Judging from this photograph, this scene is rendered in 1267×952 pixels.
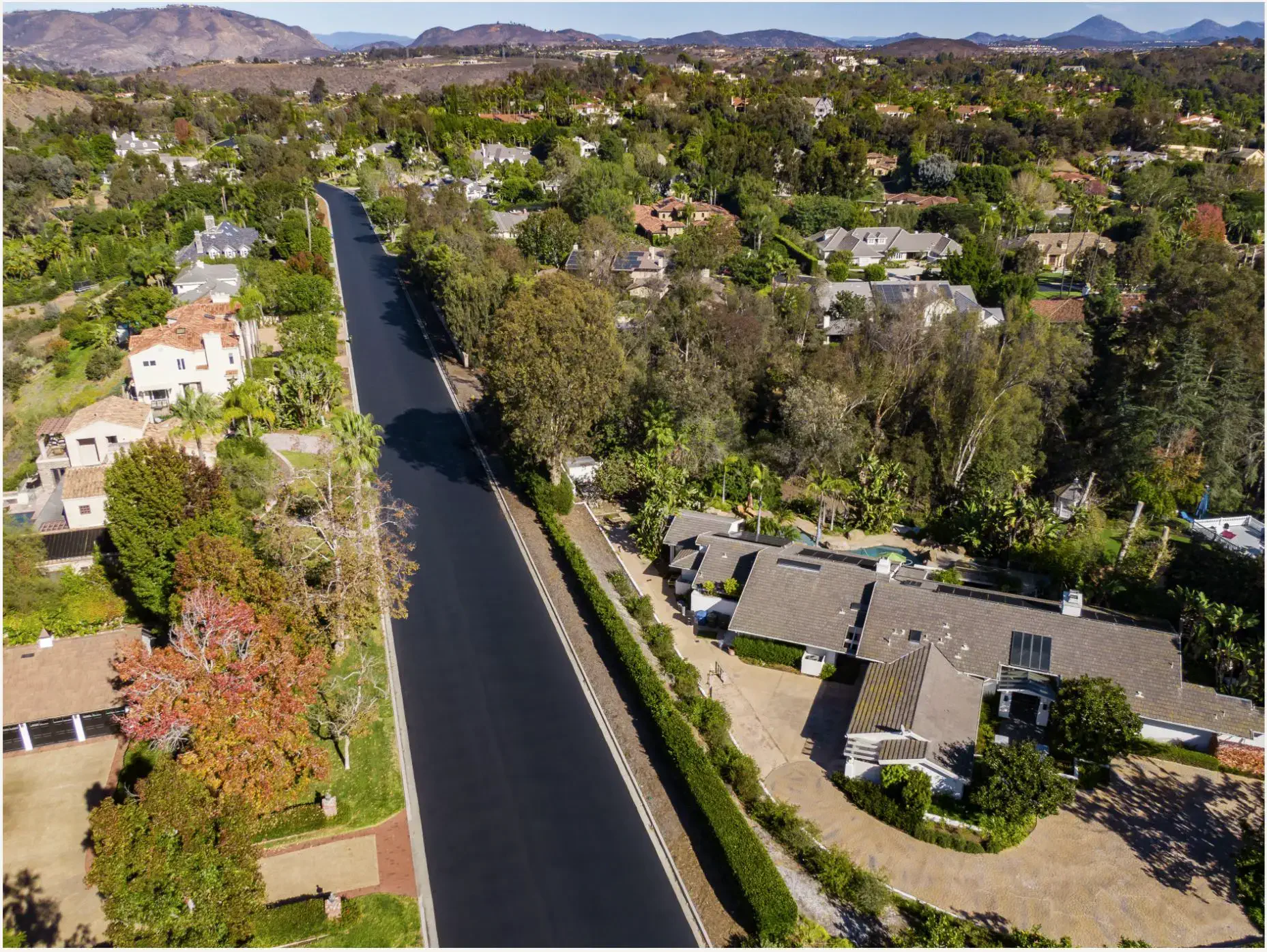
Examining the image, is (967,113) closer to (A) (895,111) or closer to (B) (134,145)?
(A) (895,111)

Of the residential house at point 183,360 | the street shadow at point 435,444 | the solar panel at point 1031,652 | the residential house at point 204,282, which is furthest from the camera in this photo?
Result: the residential house at point 204,282

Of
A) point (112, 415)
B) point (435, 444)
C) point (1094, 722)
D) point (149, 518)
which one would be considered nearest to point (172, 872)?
point (149, 518)

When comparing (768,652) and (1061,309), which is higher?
(1061,309)

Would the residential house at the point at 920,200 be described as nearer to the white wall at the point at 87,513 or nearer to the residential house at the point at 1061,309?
the residential house at the point at 1061,309

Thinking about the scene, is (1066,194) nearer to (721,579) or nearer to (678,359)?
(678,359)

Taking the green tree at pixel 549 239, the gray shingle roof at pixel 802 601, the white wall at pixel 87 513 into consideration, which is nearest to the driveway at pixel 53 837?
the white wall at pixel 87 513

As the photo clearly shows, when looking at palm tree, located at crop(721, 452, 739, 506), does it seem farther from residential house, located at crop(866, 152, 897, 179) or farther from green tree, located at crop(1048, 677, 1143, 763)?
residential house, located at crop(866, 152, 897, 179)

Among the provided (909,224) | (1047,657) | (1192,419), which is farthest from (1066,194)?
(1047,657)
